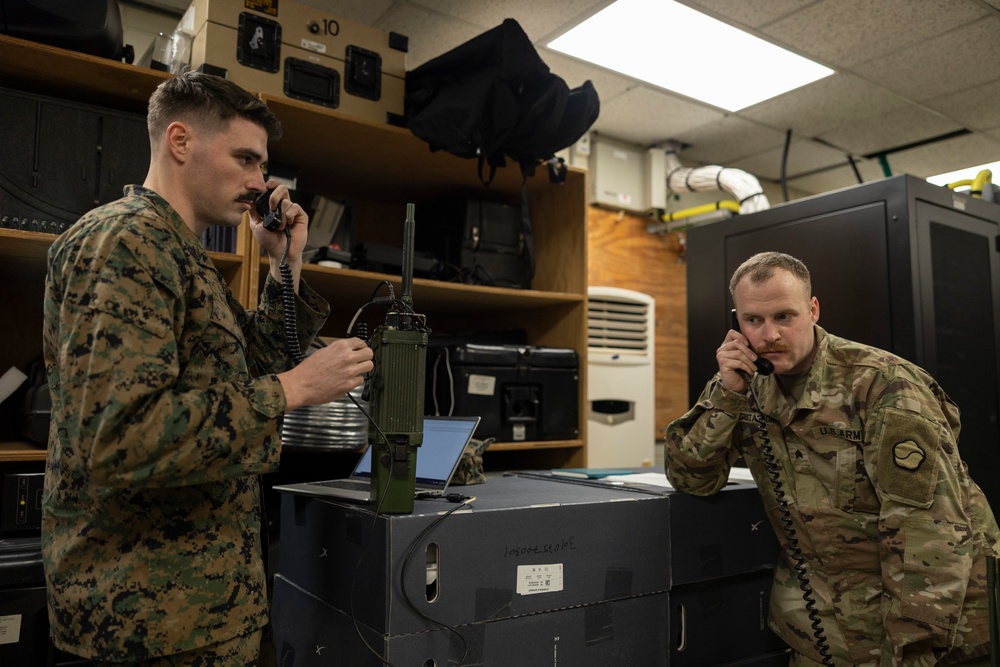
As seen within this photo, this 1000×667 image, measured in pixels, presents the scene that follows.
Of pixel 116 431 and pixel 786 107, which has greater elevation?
pixel 786 107

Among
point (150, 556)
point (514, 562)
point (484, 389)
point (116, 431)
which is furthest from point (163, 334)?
point (484, 389)

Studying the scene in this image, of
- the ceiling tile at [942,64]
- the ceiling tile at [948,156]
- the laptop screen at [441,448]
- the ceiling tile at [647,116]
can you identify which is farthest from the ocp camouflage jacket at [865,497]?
the ceiling tile at [948,156]

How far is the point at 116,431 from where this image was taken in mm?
925

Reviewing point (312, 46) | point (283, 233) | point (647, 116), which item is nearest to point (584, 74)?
point (647, 116)

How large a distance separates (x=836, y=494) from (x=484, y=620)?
794 millimetres

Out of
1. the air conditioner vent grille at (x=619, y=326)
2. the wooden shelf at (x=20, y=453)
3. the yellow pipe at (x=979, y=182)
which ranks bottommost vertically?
the wooden shelf at (x=20, y=453)

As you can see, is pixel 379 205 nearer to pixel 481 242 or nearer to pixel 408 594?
pixel 481 242

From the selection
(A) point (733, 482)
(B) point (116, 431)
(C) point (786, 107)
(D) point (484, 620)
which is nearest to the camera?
(B) point (116, 431)

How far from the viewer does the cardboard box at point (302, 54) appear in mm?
2043

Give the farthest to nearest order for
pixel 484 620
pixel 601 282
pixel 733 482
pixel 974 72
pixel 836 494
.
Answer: pixel 601 282, pixel 974 72, pixel 733 482, pixel 836 494, pixel 484 620

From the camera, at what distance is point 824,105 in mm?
3973

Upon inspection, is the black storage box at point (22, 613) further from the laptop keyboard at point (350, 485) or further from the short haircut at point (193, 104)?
the short haircut at point (193, 104)

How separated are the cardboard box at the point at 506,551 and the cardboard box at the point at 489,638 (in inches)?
0.7

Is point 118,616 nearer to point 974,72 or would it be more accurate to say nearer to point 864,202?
point 864,202
